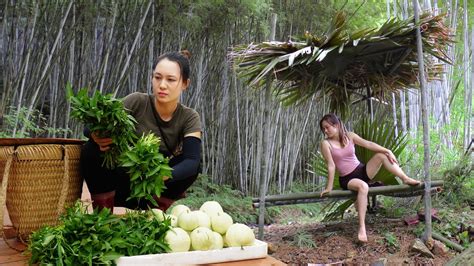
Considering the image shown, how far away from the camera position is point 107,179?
1.62 m

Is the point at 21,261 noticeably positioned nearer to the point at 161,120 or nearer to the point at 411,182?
the point at 161,120

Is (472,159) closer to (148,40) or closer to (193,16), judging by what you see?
(193,16)

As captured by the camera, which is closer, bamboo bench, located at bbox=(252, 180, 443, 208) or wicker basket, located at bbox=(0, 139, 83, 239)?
wicker basket, located at bbox=(0, 139, 83, 239)

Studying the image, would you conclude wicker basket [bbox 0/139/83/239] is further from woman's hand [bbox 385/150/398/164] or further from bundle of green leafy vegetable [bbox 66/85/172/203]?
→ woman's hand [bbox 385/150/398/164]

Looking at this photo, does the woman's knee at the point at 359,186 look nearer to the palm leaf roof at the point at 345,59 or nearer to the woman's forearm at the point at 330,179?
the woman's forearm at the point at 330,179

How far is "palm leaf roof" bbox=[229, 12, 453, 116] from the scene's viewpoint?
10.5 feet

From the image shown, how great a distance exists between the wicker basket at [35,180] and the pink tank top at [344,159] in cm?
239

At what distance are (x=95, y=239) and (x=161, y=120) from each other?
683mm

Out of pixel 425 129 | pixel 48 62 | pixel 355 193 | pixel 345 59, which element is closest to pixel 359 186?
pixel 355 193

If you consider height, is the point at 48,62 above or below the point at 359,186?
above

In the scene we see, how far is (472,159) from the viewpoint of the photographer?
14.3ft

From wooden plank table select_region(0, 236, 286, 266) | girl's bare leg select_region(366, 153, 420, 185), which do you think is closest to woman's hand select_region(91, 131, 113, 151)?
wooden plank table select_region(0, 236, 286, 266)

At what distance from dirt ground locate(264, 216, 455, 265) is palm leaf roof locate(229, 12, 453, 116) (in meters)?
1.06

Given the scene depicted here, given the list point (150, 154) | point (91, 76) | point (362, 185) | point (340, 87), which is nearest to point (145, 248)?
point (150, 154)
